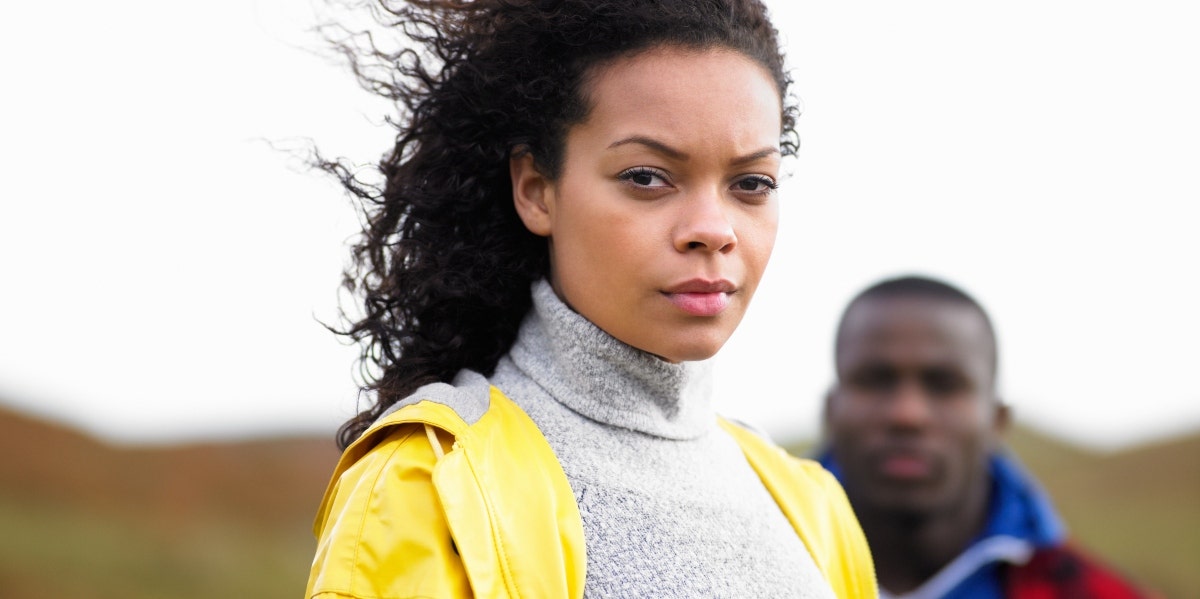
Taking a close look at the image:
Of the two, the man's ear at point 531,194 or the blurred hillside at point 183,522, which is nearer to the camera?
the man's ear at point 531,194

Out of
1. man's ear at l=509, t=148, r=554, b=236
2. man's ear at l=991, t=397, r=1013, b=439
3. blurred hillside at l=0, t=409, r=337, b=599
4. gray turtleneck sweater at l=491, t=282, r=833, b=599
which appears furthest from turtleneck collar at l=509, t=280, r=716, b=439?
→ blurred hillside at l=0, t=409, r=337, b=599

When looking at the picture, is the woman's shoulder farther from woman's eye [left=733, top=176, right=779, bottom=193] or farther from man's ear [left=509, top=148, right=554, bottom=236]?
woman's eye [left=733, top=176, right=779, bottom=193]

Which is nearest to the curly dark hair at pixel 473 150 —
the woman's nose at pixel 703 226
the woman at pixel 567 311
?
the woman at pixel 567 311

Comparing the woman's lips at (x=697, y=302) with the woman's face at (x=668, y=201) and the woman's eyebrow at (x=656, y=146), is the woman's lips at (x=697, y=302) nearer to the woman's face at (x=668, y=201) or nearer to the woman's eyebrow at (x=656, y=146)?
the woman's face at (x=668, y=201)

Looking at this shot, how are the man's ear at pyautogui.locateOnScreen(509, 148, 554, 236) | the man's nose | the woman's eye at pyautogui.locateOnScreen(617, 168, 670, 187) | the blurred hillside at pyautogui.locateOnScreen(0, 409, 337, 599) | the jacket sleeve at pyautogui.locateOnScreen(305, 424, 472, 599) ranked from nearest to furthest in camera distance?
1. the jacket sleeve at pyautogui.locateOnScreen(305, 424, 472, 599)
2. the woman's eye at pyautogui.locateOnScreen(617, 168, 670, 187)
3. the man's ear at pyautogui.locateOnScreen(509, 148, 554, 236)
4. the man's nose
5. the blurred hillside at pyautogui.locateOnScreen(0, 409, 337, 599)

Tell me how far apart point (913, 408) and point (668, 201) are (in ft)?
7.98

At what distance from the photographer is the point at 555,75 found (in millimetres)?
1929

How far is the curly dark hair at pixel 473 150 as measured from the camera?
1906 mm

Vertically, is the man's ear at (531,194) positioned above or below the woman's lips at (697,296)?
above

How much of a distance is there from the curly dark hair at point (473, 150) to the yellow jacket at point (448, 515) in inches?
10.7

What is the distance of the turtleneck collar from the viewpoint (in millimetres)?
1894

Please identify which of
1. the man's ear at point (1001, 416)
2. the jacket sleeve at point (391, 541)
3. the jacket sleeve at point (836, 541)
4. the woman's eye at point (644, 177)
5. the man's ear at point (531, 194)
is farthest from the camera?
the man's ear at point (1001, 416)

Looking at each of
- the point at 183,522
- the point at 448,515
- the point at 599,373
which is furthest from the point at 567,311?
the point at 183,522

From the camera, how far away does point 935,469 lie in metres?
3.99
